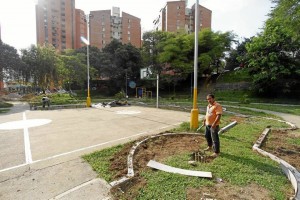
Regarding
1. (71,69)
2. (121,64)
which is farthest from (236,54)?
(71,69)

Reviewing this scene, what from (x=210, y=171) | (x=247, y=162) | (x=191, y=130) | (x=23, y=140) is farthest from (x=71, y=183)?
(x=191, y=130)

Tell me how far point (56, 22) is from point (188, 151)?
234 ft

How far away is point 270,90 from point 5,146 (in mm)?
24251

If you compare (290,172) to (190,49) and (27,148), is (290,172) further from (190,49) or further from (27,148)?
(190,49)

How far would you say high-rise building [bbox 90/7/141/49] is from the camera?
6208cm

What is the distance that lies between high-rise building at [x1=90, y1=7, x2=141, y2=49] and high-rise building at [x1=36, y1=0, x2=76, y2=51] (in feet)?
31.7

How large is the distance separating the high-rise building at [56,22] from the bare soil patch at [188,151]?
65.7m

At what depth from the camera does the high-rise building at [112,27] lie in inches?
2444

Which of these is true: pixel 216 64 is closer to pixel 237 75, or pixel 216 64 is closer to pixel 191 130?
pixel 237 75

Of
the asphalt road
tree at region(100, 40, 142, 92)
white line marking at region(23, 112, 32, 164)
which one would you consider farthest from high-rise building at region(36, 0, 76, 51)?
the asphalt road

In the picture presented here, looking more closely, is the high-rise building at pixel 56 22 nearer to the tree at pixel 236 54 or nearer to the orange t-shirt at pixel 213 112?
the tree at pixel 236 54

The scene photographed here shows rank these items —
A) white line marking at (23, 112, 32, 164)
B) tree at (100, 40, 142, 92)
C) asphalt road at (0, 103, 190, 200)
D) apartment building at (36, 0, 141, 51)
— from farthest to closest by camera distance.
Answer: apartment building at (36, 0, 141, 51)
tree at (100, 40, 142, 92)
white line marking at (23, 112, 32, 164)
asphalt road at (0, 103, 190, 200)

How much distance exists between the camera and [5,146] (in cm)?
558

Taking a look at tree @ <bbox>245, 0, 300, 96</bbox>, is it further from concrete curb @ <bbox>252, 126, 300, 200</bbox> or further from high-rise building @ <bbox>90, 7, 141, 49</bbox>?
high-rise building @ <bbox>90, 7, 141, 49</bbox>
